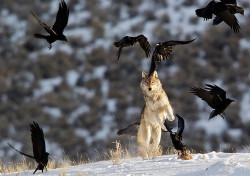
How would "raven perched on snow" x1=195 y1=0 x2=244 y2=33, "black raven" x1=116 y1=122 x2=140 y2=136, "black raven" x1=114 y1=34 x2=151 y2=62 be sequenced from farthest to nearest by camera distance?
1. "black raven" x1=116 y1=122 x2=140 y2=136
2. "black raven" x1=114 y1=34 x2=151 y2=62
3. "raven perched on snow" x1=195 y1=0 x2=244 y2=33

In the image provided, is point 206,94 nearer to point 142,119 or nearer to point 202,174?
point 202,174

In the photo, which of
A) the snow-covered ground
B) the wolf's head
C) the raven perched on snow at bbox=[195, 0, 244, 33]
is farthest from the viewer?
the wolf's head

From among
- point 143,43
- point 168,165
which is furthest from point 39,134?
point 143,43

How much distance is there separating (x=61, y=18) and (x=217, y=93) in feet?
6.90

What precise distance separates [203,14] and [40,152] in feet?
9.28

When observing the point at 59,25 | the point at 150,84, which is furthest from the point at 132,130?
the point at 59,25

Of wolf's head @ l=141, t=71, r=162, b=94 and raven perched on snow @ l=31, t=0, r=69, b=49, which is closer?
raven perched on snow @ l=31, t=0, r=69, b=49

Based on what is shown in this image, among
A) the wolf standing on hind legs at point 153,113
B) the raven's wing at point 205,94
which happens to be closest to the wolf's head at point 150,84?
the wolf standing on hind legs at point 153,113

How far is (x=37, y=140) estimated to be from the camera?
521 cm

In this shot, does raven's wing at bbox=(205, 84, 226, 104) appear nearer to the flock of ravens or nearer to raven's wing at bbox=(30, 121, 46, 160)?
the flock of ravens

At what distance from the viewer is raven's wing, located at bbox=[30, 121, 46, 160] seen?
202 inches

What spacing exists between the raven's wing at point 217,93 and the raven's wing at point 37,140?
2080 millimetres

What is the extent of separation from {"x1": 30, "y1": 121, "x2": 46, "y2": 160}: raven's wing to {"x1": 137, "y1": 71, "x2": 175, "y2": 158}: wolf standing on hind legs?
1.91 m

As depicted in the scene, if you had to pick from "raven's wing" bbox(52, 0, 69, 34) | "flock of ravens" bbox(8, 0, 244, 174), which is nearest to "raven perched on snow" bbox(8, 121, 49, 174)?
"flock of ravens" bbox(8, 0, 244, 174)
